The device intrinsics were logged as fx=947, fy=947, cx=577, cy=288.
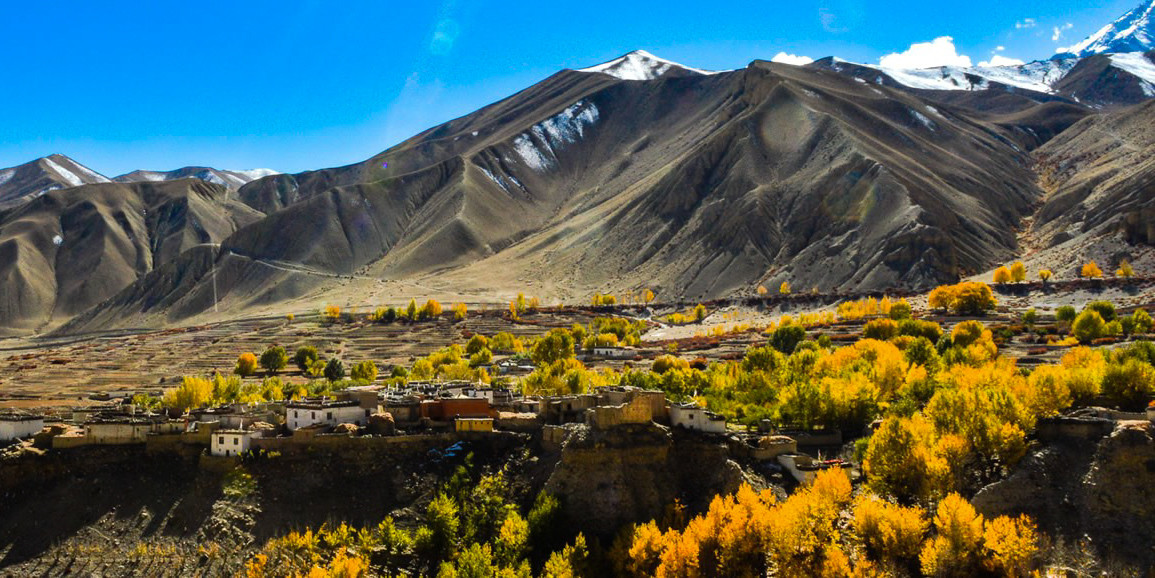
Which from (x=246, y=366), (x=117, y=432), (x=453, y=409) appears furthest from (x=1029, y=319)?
(x=117, y=432)

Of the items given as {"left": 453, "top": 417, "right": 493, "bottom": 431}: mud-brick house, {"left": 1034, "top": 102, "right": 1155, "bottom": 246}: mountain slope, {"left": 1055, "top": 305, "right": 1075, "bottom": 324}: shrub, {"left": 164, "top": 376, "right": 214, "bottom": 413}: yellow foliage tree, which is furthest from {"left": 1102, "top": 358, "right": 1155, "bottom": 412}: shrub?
{"left": 1034, "top": 102, "right": 1155, "bottom": 246}: mountain slope

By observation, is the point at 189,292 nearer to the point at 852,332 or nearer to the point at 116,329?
the point at 116,329

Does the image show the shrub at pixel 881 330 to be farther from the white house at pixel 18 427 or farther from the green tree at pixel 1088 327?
the white house at pixel 18 427

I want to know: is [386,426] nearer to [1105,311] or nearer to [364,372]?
[364,372]

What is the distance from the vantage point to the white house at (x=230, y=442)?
32.3 meters

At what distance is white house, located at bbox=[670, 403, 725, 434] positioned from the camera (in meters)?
31.5

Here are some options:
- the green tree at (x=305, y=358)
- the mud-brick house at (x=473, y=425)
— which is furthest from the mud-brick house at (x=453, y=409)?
the green tree at (x=305, y=358)

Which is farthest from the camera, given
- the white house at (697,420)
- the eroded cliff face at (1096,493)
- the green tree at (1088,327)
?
the green tree at (1088,327)

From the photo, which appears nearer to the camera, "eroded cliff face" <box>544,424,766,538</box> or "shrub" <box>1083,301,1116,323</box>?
"eroded cliff face" <box>544,424,766,538</box>

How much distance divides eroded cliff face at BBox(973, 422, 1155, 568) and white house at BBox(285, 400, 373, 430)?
69.8ft

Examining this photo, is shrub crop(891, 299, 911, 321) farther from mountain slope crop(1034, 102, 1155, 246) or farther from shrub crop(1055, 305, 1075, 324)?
mountain slope crop(1034, 102, 1155, 246)

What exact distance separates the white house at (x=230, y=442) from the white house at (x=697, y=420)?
14573 millimetres

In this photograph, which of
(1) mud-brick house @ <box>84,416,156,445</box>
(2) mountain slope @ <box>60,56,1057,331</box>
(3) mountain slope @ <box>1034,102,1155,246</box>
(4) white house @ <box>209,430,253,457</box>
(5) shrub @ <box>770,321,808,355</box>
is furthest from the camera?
(2) mountain slope @ <box>60,56,1057,331</box>

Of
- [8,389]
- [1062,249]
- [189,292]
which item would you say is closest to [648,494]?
[8,389]
